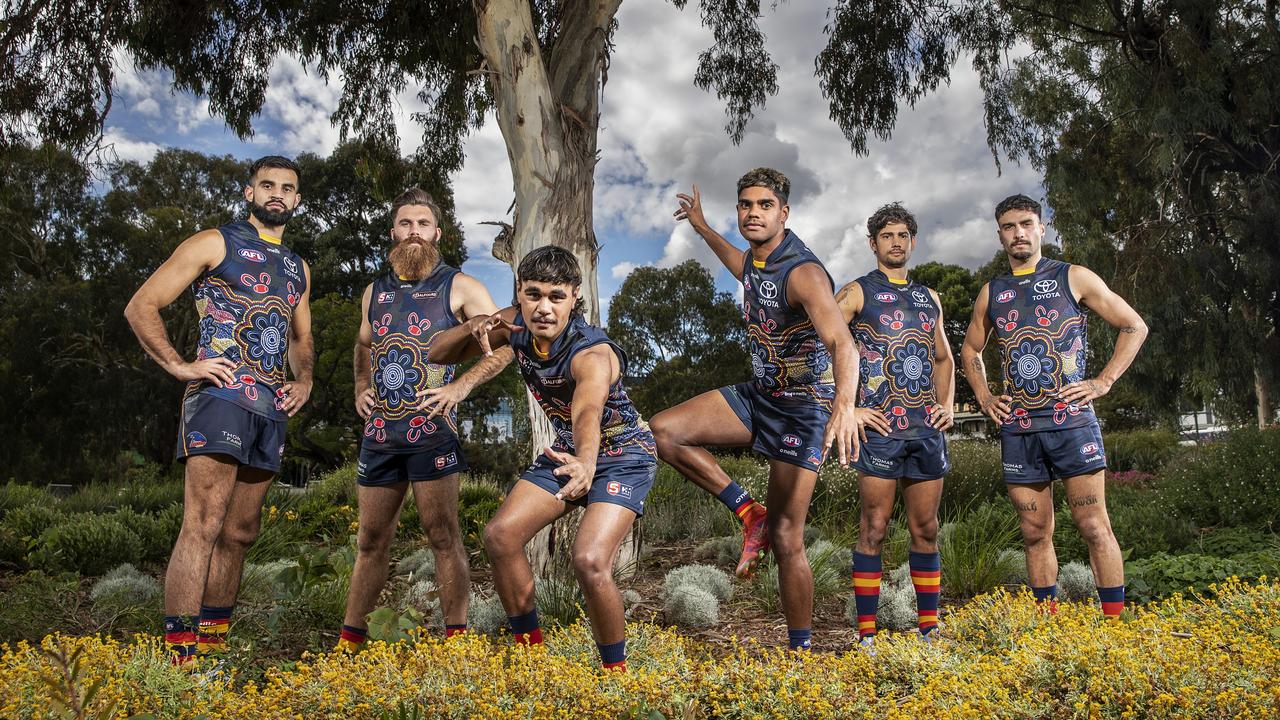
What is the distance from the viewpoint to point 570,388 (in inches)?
145

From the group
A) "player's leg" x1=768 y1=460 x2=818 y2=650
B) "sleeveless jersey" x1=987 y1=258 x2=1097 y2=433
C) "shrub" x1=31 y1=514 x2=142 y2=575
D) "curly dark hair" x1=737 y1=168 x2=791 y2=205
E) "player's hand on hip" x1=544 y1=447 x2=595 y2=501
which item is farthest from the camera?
"shrub" x1=31 y1=514 x2=142 y2=575

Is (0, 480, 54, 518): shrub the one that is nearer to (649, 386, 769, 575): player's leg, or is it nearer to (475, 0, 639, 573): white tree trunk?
(475, 0, 639, 573): white tree trunk

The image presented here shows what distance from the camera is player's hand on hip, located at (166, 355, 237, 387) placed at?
4.04 meters

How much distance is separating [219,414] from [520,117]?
11.2 ft

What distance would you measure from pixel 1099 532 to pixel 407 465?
3580 millimetres

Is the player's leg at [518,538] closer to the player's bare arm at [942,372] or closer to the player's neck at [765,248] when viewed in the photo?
the player's neck at [765,248]

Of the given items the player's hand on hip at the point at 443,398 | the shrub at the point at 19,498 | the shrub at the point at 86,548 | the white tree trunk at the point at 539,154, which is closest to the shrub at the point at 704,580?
the white tree trunk at the point at 539,154

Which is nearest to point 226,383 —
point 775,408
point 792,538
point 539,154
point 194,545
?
point 194,545

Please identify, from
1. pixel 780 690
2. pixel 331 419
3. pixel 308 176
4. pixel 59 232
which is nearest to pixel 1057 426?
pixel 780 690

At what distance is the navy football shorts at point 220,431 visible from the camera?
4.03m

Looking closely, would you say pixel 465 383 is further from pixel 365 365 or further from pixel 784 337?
pixel 784 337

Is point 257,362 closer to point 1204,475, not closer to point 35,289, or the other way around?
point 1204,475

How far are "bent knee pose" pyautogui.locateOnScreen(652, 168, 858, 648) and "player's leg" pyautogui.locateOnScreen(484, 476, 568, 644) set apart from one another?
35.1 inches

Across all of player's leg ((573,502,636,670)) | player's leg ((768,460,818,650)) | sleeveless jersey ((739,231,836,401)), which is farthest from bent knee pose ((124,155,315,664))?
player's leg ((768,460,818,650))
